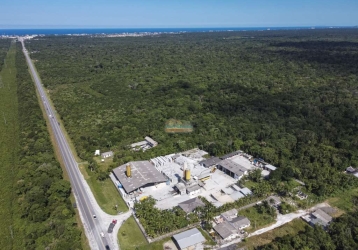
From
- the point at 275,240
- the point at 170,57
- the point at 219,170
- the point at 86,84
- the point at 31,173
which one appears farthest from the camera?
the point at 170,57

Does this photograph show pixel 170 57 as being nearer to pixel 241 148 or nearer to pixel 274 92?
pixel 274 92

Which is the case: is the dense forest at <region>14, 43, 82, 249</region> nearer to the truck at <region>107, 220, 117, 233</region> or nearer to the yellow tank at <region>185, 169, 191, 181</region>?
the truck at <region>107, 220, 117, 233</region>

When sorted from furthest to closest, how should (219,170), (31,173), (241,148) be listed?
(241,148)
(219,170)
(31,173)

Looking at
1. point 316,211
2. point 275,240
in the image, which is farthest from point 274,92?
point 275,240

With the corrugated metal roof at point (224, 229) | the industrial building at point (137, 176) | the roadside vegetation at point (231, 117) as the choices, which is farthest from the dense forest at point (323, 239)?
the industrial building at point (137, 176)

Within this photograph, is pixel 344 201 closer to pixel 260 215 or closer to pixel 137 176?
pixel 260 215

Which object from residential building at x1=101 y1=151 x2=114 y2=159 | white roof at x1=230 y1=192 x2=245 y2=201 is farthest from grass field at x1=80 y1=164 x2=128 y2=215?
white roof at x1=230 y1=192 x2=245 y2=201
